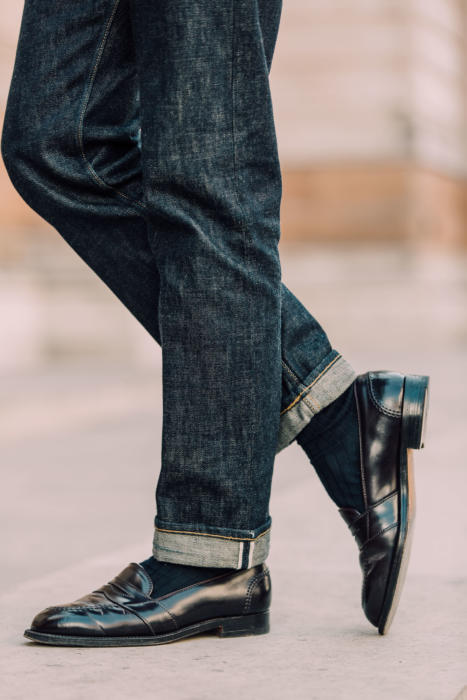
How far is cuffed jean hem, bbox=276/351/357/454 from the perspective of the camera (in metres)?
1.54

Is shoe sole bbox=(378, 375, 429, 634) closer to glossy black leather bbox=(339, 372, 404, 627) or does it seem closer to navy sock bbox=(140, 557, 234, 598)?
glossy black leather bbox=(339, 372, 404, 627)

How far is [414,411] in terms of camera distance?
5.14 ft

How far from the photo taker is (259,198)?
4.90 ft

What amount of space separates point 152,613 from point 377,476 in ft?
1.11

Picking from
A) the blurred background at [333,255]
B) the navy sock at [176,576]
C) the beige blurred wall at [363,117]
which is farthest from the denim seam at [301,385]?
the beige blurred wall at [363,117]

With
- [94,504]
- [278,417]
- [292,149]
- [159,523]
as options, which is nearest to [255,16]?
[278,417]

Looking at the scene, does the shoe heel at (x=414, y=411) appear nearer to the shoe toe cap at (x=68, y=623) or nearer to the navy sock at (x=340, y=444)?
the navy sock at (x=340, y=444)

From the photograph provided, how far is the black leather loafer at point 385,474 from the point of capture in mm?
1520

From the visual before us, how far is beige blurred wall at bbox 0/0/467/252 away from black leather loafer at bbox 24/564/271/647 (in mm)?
7280

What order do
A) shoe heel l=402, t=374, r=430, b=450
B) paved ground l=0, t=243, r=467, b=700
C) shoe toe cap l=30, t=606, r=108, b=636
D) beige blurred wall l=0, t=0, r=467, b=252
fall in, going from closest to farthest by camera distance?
paved ground l=0, t=243, r=467, b=700, shoe toe cap l=30, t=606, r=108, b=636, shoe heel l=402, t=374, r=430, b=450, beige blurred wall l=0, t=0, r=467, b=252

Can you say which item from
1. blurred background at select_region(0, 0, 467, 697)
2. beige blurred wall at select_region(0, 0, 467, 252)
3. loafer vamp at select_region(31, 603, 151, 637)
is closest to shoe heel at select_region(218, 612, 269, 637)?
loafer vamp at select_region(31, 603, 151, 637)

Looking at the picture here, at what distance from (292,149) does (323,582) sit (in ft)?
23.9

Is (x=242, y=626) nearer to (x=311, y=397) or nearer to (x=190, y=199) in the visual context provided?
(x=311, y=397)

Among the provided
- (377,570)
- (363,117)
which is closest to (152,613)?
(377,570)
